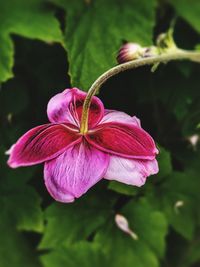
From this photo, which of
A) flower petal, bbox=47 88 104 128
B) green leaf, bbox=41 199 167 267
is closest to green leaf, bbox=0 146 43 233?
green leaf, bbox=41 199 167 267

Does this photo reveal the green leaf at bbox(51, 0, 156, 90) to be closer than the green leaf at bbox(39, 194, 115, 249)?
Yes

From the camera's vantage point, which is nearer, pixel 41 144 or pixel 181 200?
pixel 41 144

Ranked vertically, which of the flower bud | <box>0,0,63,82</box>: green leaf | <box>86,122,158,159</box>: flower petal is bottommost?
<box>0,0,63,82</box>: green leaf

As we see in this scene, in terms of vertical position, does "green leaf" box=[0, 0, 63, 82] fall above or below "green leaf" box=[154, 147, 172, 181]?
above

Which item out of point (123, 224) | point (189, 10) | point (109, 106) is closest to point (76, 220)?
point (123, 224)

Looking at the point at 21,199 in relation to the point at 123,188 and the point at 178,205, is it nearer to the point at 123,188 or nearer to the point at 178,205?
the point at 123,188

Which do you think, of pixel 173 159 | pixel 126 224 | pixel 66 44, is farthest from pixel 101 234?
pixel 66 44

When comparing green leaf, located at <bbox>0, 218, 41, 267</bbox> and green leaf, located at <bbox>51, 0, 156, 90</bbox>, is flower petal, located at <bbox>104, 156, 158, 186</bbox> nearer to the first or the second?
green leaf, located at <bbox>51, 0, 156, 90</bbox>

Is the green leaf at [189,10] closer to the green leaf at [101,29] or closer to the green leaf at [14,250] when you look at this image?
the green leaf at [101,29]
